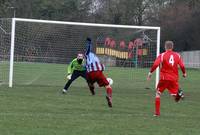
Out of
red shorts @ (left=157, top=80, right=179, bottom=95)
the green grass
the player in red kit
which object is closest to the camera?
the green grass

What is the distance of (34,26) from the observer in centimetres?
2712

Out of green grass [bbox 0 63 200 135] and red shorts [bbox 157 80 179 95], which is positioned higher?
red shorts [bbox 157 80 179 95]

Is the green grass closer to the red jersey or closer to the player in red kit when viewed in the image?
the player in red kit

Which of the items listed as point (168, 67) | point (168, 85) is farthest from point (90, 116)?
point (168, 67)

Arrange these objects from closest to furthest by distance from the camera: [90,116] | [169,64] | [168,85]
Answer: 1. [90,116]
2. [169,64]
3. [168,85]

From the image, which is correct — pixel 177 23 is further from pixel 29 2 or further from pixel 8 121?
pixel 8 121

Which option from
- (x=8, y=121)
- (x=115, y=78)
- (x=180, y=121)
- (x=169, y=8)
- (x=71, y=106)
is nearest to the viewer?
(x=8, y=121)

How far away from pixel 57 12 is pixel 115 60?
6129 cm

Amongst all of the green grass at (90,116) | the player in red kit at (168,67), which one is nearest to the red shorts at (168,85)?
the player in red kit at (168,67)

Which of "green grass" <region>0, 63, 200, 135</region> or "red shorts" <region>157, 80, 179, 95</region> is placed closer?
"green grass" <region>0, 63, 200, 135</region>

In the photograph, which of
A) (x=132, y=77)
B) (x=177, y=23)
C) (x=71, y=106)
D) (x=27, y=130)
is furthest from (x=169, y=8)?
(x=27, y=130)

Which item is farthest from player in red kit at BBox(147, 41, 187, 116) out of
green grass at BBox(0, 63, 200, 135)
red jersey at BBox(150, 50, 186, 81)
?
green grass at BBox(0, 63, 200, 135)

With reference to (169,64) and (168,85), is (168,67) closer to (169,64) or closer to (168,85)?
(169,64)

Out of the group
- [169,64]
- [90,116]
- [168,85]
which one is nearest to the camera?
[90,116]
